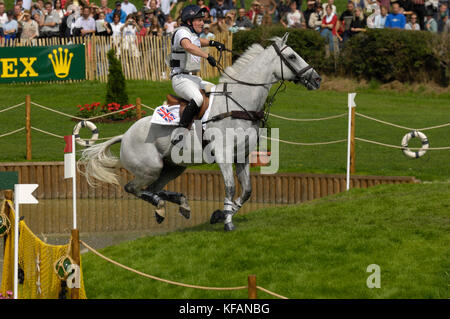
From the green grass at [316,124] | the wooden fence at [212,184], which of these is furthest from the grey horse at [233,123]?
the green grass at [316,124]

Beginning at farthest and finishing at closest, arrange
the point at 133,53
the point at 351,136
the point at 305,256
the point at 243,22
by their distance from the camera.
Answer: the point at 243,22 < the point at 133,53 < the point at 351,136 < the point at 305,256

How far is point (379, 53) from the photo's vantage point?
90.9ft

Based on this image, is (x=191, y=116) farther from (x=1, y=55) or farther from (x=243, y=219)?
(x=1, y=55)

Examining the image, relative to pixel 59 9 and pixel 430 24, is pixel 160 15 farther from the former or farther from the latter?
pixel 430 24

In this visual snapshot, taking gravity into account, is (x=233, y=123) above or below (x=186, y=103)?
below

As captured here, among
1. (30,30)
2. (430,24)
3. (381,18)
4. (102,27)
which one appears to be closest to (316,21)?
(381,18)

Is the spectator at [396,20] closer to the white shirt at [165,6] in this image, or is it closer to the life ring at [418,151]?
the white shirt at [165,6]

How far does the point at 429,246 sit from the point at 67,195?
9.85 meters

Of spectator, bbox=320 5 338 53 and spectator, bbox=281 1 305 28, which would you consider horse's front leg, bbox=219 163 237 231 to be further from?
spectator, bbox=281 1 305 28

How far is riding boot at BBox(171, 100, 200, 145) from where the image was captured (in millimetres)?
12438

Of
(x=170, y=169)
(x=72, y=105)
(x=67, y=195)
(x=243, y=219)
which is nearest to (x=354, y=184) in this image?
(x=243, y=219)

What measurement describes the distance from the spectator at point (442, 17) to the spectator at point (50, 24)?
1275 cm

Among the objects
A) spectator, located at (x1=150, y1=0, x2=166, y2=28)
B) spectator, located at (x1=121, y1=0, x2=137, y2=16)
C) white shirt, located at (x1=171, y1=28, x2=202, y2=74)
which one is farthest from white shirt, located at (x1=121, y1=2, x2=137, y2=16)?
white shirt, located at (x1=171, y1=28, x2=202, y2=74)

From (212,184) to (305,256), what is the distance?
734 centimetres
